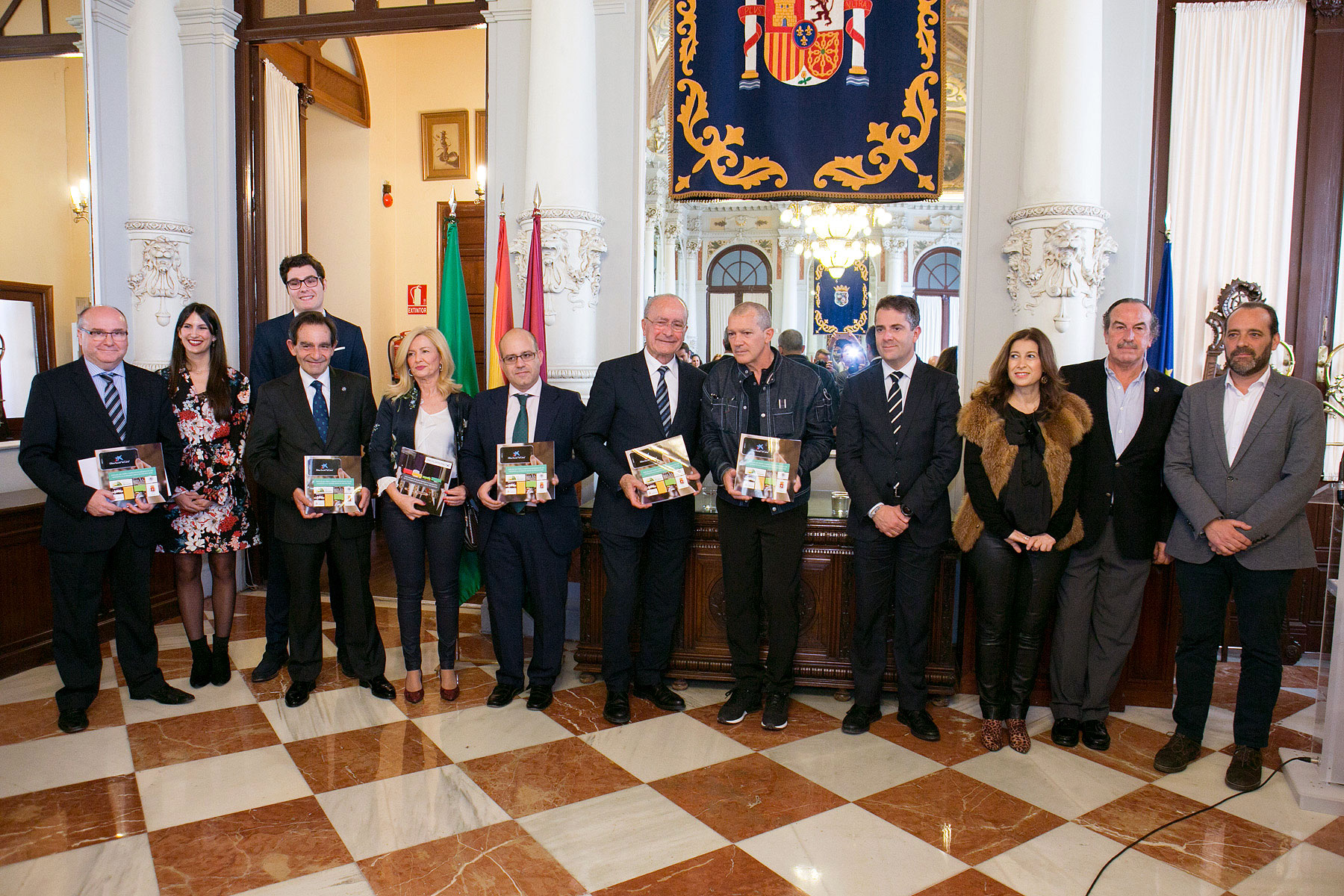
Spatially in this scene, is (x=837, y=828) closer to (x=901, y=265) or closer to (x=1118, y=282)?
(x=1118, y=282)

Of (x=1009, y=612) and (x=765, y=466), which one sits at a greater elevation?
(x=765, y=466)

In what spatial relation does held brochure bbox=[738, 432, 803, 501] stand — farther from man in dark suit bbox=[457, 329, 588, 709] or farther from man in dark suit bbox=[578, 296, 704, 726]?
man in dark suit bbox=[457, 329, 588, 709]

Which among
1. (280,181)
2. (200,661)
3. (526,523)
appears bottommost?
(200,661)

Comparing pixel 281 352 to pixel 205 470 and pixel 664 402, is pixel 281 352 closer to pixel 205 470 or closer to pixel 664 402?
pixel 205 470

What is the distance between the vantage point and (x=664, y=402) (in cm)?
352

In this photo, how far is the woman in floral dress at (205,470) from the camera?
3.62m

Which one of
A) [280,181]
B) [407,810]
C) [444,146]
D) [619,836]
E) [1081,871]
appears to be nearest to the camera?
[1081,871]

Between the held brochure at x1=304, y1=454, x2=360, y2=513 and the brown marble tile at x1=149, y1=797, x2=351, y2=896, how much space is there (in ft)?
3.81

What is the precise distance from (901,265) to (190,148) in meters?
4.75

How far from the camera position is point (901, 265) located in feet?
20.5

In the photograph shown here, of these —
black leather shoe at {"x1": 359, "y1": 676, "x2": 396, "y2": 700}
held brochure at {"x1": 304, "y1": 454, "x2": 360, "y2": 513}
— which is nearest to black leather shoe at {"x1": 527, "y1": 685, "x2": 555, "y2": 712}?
black leather shoe at {"x1": 359, "y1": 676, "x2": 396, "y2": 700}

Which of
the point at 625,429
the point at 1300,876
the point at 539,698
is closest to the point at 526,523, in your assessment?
the point at 625,429

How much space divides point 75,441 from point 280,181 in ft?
11.3

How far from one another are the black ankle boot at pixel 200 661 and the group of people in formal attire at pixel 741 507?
11mm
